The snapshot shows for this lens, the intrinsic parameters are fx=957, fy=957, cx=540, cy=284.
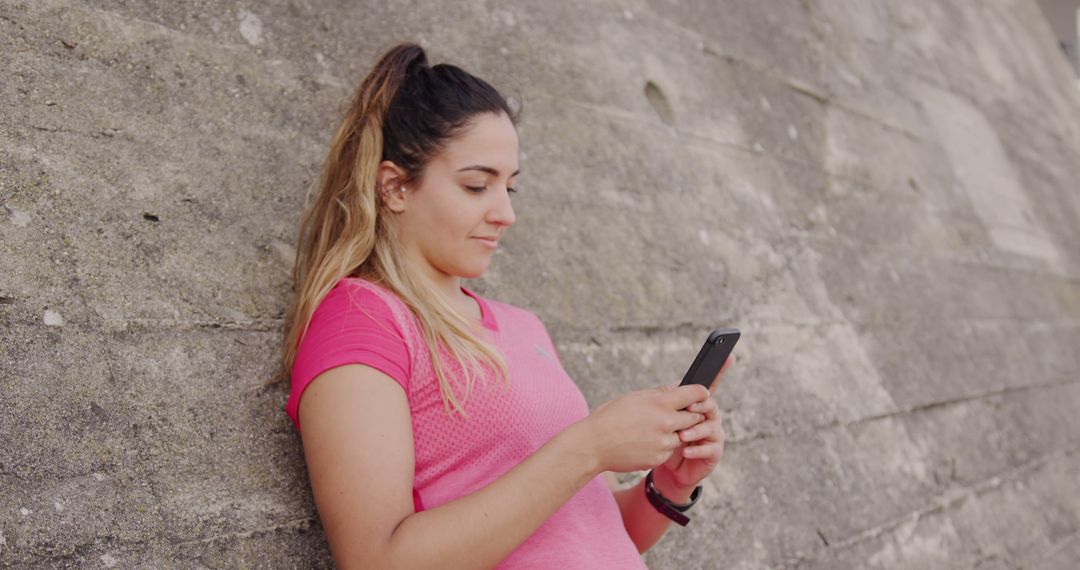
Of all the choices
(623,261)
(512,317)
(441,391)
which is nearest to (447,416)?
(441,391)

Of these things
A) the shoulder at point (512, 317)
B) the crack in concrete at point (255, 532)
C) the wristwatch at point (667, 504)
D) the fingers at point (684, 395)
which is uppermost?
the fingers at point (684, 395)

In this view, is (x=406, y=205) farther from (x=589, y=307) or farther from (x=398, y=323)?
(x=589, y=307)

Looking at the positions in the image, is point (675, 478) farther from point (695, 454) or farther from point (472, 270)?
point (472, 270)

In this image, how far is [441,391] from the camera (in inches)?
49.9

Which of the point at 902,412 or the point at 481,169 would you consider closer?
the point at 481,169

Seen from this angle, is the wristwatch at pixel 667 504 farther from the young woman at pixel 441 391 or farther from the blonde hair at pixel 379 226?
the blonde hair at pixel 379 226

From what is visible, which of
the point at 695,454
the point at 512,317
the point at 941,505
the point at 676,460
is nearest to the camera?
the point at 695,454

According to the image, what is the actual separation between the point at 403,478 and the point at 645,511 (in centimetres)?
56

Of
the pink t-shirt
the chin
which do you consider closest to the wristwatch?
the pink t-shirt

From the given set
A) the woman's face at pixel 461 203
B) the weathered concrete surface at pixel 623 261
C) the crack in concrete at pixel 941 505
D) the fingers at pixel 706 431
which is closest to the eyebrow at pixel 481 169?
the woman's face at pixel 461 203

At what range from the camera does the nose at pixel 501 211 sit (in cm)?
143

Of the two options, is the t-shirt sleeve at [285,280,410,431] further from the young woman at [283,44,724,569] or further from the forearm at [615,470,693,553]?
the forearm at [615,470,693,553]

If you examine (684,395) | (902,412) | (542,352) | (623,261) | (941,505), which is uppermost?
(684,395)

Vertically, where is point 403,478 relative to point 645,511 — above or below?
above
